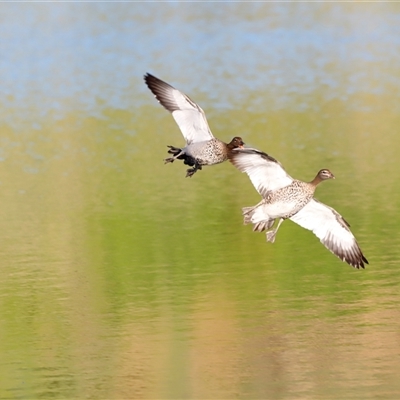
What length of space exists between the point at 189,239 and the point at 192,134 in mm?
7850

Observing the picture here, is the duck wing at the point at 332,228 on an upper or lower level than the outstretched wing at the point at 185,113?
lower

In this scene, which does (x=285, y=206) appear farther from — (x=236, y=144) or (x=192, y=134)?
(x=192, y=134)

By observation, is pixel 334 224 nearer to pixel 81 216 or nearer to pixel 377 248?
pixel 377 248

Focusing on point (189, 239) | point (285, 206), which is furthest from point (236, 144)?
point (189, 239)

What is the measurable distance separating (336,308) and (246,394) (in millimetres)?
4391

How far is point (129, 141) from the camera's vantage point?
38406mm

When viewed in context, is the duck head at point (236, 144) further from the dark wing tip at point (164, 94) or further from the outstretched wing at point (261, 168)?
the dark wing tip at point (164, 94)

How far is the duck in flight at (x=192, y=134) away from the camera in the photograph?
19.0 meters

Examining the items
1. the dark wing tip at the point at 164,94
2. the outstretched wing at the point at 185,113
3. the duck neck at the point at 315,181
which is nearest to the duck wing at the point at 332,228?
the duck neck at the point at 315,181

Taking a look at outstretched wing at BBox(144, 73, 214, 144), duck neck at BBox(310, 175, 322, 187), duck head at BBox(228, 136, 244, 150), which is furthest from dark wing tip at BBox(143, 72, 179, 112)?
duck neck at BBox(310, 175, 322, 187)

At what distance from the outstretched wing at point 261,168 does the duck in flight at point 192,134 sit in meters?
0.87

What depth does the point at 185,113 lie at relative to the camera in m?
19.6

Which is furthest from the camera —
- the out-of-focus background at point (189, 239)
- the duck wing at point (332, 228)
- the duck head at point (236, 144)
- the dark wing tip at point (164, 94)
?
the dark wing tip at point (164, 94)

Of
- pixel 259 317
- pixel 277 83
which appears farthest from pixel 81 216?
pixel 277 83
